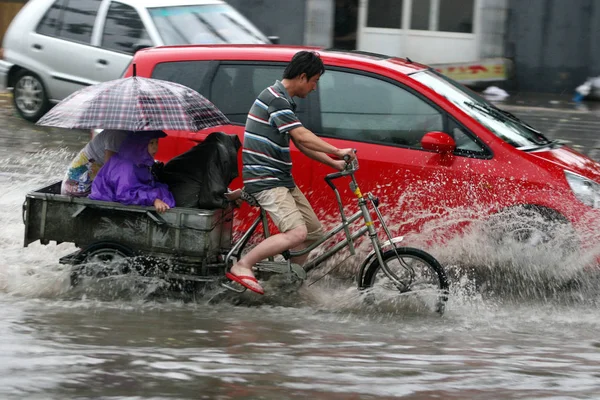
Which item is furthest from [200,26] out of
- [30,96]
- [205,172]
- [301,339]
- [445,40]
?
[445,40]

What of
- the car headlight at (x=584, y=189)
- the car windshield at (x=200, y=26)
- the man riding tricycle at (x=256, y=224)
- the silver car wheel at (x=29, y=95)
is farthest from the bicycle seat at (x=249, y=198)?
the silver car wheel at (x=29, y=95)

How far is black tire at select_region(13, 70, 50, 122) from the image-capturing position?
14.6m

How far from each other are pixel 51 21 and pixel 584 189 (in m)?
9.38

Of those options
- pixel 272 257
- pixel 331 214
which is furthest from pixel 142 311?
pixel 331 214

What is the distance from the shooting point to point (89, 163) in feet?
23.3

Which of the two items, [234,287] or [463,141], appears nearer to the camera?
[234,287]

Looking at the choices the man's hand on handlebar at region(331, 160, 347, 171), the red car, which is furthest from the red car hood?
the man's hand on handlebar at region(331, 160, 347, 171)

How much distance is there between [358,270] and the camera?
24.3 feet

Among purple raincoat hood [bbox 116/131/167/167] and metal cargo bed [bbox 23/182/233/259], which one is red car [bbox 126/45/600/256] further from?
metal cargo bed [bbox 23/182/233/259]

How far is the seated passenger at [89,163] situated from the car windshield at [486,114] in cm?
225

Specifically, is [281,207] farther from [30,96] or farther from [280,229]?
[30,96]

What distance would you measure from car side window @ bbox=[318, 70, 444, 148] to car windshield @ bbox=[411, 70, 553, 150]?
0.71 ft

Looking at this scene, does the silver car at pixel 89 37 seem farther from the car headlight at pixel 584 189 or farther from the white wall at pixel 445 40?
the white wall at pixel 445 40

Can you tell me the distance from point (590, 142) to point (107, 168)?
8.86m
